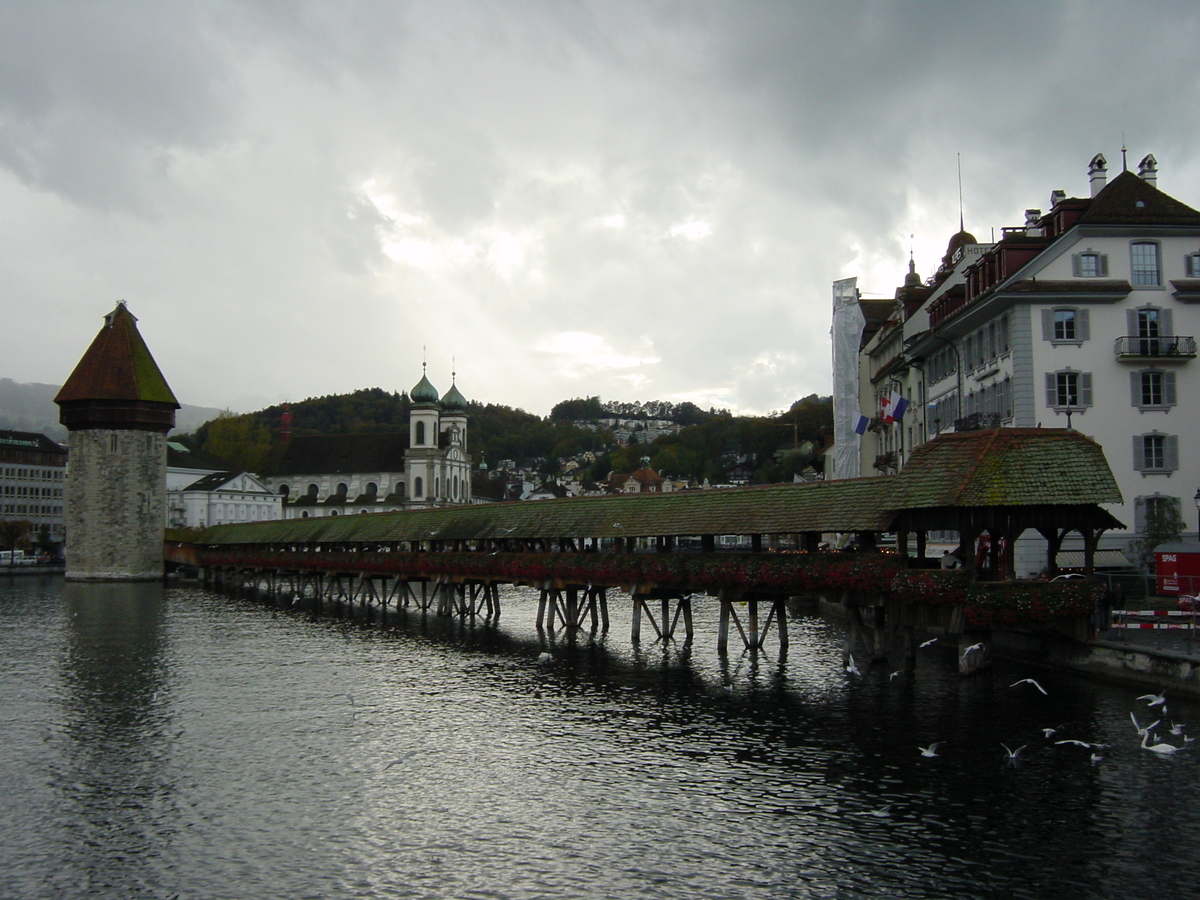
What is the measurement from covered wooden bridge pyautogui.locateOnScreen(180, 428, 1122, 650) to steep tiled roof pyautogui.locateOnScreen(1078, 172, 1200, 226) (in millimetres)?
10515

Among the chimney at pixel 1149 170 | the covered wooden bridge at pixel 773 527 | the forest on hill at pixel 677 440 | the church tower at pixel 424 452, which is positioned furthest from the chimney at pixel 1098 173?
the church tower at pixel 424 452

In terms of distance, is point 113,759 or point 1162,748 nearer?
point 1162,748

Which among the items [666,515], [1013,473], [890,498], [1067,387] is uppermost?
[1067,387]

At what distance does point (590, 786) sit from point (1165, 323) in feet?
89.9

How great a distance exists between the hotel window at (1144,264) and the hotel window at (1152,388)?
9.75ft

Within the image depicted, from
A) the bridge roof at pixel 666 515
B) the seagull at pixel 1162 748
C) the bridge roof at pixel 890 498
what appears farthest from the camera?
the bridge roof at pixel 666 515

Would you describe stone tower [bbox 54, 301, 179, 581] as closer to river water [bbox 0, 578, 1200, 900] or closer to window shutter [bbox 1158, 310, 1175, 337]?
river water [bbox 0, 578, 1200, 900]

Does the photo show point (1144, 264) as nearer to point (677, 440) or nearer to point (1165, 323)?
point (1165, 323)

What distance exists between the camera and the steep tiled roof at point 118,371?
81.1m

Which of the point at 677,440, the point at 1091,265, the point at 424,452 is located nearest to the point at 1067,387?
the point at 1091,265

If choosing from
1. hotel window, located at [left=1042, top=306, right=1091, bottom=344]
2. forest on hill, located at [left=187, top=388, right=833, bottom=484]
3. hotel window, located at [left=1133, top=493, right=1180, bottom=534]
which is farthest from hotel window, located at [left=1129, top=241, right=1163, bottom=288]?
forest on hill, located at [left=187, top=388, right=833, bottom=484]

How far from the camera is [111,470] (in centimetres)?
8112

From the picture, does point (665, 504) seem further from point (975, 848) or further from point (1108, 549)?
point (975, 848)

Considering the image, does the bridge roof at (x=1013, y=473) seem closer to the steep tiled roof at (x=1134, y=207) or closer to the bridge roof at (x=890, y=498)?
the bridge roof at (x=890, y=498)
